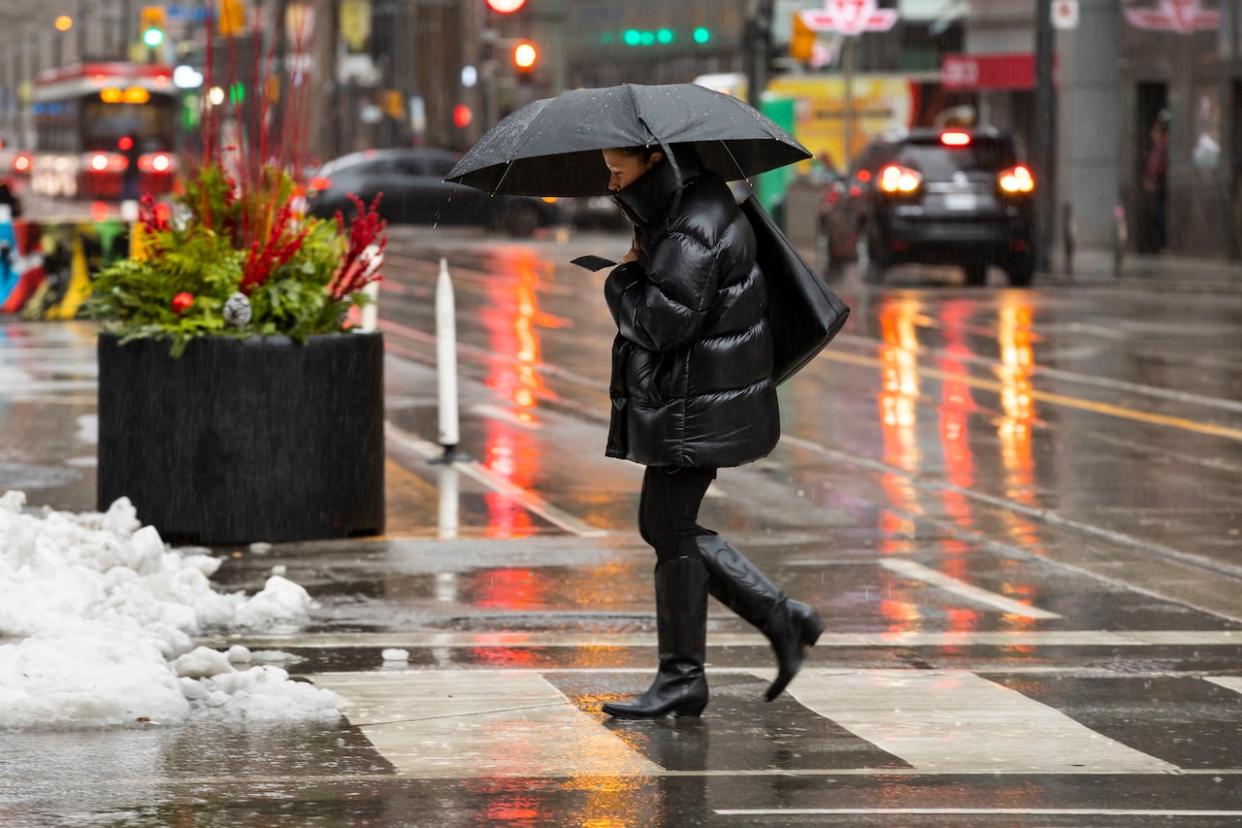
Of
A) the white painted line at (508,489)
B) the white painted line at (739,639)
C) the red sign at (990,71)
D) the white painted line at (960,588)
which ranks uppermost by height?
the red sign at (990,71)

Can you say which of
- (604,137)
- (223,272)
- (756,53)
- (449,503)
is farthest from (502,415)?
(756,53)

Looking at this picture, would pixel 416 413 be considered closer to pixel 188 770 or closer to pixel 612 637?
pixel 612 637

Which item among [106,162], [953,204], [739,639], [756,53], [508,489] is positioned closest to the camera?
[739,639]

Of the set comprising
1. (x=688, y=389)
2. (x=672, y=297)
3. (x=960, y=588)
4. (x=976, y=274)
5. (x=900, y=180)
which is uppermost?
(x=672, y=297)

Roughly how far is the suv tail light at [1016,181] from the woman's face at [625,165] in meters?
22.8

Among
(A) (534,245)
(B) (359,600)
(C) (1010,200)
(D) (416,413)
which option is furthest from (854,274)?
(B) (359,600)

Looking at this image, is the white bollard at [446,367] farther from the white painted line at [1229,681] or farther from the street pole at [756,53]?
the street pole at [756,53]

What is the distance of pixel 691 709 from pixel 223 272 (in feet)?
13.7

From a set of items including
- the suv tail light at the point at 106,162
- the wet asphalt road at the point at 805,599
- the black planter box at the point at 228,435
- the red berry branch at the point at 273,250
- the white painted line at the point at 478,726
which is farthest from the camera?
the suv tail light at the point at 106,162

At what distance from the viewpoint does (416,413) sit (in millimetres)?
16359

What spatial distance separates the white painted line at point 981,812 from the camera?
6152 mm

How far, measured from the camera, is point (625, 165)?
7.33 metres

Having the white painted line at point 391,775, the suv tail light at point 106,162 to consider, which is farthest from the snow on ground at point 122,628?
the suv tail light at point 106,162

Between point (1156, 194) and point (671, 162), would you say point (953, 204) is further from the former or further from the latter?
point (671, 162)
